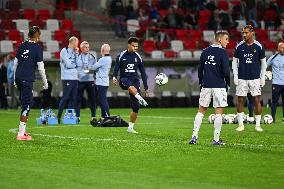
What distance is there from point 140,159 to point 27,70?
500cm

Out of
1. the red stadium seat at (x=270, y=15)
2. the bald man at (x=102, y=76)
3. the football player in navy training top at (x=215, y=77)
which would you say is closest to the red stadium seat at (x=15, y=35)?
the bald man at (x=102, y=76)

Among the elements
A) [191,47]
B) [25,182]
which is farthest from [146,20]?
[25,182]

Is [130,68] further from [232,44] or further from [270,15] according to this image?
[270,15]

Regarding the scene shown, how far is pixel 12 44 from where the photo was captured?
38531 millimetres

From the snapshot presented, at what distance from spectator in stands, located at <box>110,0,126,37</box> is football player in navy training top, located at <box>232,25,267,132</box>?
18527 mm

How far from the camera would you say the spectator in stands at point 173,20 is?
Result: 42719mm

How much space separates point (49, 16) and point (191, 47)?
664 cm

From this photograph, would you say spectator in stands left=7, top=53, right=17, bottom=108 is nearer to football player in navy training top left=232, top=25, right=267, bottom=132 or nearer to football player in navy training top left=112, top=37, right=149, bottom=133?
football player in navy training top left=112, top=37, right=149, bottom=133

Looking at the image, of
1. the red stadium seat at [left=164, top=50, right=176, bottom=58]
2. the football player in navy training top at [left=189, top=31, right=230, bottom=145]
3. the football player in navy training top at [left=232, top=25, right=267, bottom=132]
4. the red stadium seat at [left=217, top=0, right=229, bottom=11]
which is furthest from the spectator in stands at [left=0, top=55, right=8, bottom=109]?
the football player in navy training top at [left=189, top=31, right=230, bottom=145]

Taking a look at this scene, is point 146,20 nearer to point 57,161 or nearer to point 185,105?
point 185,105

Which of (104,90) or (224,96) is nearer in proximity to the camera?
(224,96)

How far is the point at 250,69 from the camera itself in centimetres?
2381

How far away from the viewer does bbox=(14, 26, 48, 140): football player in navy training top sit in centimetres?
2016

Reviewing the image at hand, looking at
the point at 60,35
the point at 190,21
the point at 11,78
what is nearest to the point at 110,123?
the point at 11,78
